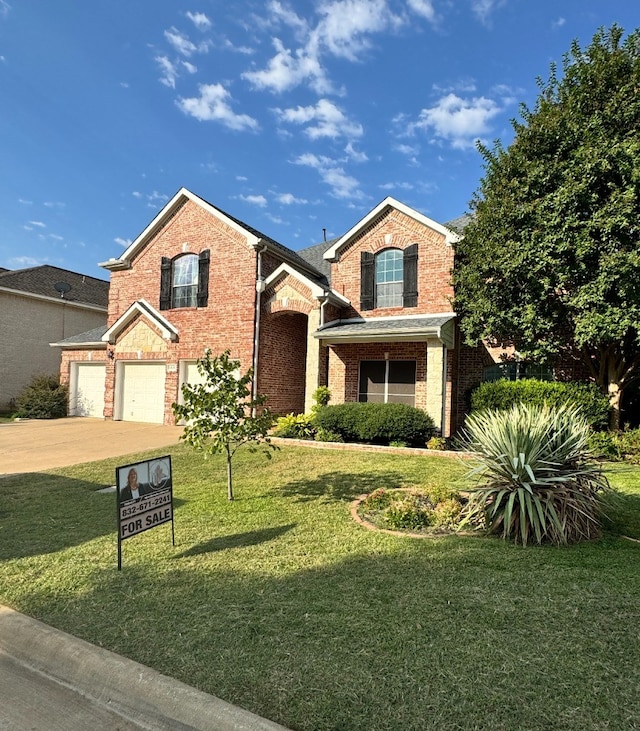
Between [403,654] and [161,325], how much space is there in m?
15.1

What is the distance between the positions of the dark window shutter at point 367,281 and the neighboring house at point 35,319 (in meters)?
16.2

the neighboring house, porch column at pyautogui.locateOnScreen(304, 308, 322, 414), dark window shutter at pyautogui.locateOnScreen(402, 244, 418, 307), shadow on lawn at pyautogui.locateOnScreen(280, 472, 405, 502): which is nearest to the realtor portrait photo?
shadow on lawn at pyautogui.locateOnScreen(280, 472, 405, 502)

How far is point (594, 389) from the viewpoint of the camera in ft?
35.5

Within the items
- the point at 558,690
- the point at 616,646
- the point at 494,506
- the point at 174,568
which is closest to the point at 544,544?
the point at 494,506

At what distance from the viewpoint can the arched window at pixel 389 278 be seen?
14.5 m

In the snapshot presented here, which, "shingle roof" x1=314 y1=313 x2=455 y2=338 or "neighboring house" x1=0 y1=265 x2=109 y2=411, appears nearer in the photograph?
"shingle roof" x1=314 y1=313 x2=455 y2=338

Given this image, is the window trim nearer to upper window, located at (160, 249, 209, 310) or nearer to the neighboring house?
upper window, located at (160, 249, 209, 310)

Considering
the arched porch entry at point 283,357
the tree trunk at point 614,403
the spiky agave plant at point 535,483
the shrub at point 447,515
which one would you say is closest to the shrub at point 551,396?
the tree trunk at point 614,403

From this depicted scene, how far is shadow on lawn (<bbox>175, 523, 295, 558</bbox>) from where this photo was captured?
459cm

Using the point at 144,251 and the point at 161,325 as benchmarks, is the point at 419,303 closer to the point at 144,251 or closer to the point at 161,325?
the point at 161,325

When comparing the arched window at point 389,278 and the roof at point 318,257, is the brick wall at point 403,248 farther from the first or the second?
the roof at point 318,257

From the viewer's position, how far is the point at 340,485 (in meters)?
7.32

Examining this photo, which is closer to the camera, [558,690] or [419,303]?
[558,690]

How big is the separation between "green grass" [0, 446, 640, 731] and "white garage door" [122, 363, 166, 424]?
10537mm
